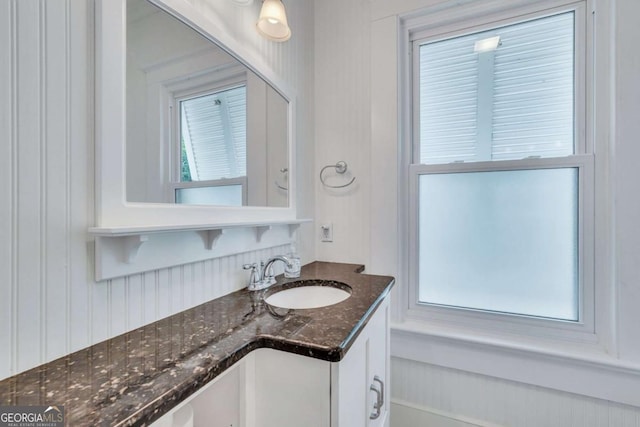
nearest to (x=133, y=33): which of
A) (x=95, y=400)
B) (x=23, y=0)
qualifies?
(x=23, y=0)

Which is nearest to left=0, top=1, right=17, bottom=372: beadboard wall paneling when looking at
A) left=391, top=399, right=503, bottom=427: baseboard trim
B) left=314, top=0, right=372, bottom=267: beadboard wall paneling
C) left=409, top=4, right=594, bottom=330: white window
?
left=314, top=0, right=372, bottom=267: beadboard wall paneling

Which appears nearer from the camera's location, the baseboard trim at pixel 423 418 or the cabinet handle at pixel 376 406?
the cabinet handle at pixel 376 406

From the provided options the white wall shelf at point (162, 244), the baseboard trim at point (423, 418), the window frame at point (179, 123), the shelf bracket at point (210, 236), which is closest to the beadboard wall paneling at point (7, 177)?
the white wall shelf at point (162, 244)

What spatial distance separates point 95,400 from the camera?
0.46 meters

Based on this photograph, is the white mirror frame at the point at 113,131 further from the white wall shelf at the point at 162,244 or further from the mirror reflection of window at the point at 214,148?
the mirror reflection of window at the point at 214,148

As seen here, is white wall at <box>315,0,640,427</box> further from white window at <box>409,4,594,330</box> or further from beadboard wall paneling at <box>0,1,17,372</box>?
beadboard wall paneling at <box>0,1,17,372</box>

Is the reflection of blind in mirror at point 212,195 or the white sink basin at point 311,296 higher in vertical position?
the reflection of blind in mirror at point 212,195

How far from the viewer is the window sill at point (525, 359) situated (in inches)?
44.0

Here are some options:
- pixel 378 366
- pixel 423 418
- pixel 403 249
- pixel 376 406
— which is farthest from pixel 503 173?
pixel 423 418

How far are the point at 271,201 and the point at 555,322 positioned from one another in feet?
4.59

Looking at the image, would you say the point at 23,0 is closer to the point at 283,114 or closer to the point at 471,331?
the point at 283,114

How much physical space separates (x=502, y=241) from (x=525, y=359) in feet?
1.72

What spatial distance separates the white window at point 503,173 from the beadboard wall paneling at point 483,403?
0.98ft

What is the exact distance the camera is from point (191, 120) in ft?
3.02
